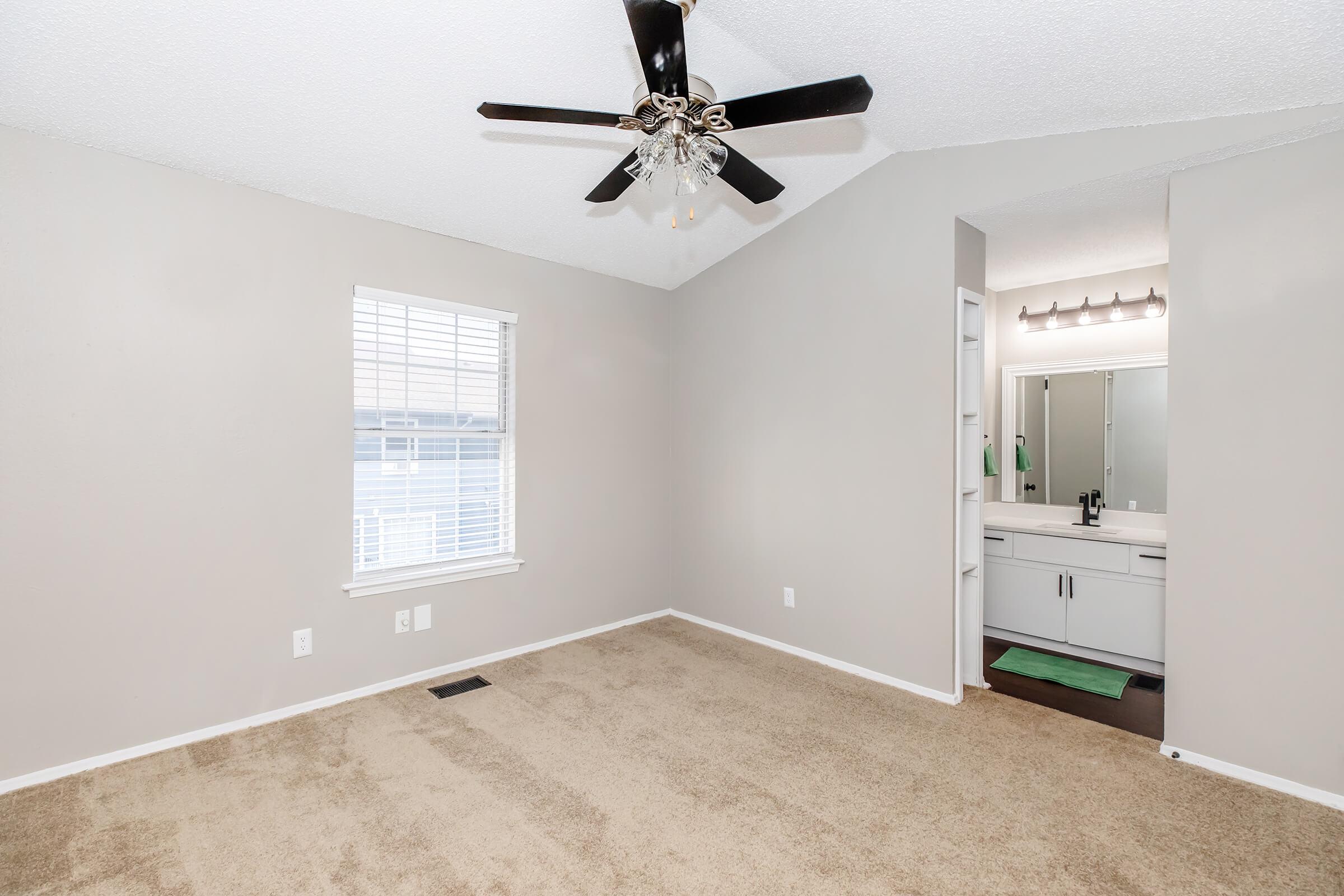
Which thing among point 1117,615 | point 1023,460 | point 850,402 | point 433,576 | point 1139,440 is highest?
point 850,402

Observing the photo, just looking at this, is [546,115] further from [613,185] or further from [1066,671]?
[1066,671]

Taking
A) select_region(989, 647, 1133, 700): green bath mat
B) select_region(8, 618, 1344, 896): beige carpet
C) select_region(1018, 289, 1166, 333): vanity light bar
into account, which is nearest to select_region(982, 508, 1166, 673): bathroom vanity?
select_region(989, 647, 1133, 700): green bath mat

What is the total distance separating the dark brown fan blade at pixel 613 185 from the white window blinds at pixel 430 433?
1405mm

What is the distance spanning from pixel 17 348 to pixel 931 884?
3604 millimetres

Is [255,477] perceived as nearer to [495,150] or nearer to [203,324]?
[203,324]

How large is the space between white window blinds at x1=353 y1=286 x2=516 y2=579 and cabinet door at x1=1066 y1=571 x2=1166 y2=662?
337 centimetres

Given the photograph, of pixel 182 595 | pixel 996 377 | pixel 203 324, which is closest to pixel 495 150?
pixel 203 324

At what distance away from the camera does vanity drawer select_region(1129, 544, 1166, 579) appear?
3438 mm

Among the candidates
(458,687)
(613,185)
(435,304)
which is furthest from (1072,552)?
(435,304)

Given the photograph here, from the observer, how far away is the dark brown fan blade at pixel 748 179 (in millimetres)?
2188

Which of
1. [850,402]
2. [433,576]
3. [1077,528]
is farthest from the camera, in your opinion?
[1077,528]

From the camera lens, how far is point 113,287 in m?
2.53

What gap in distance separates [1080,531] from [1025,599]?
53 centimetres

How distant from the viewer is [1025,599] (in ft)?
13.0
